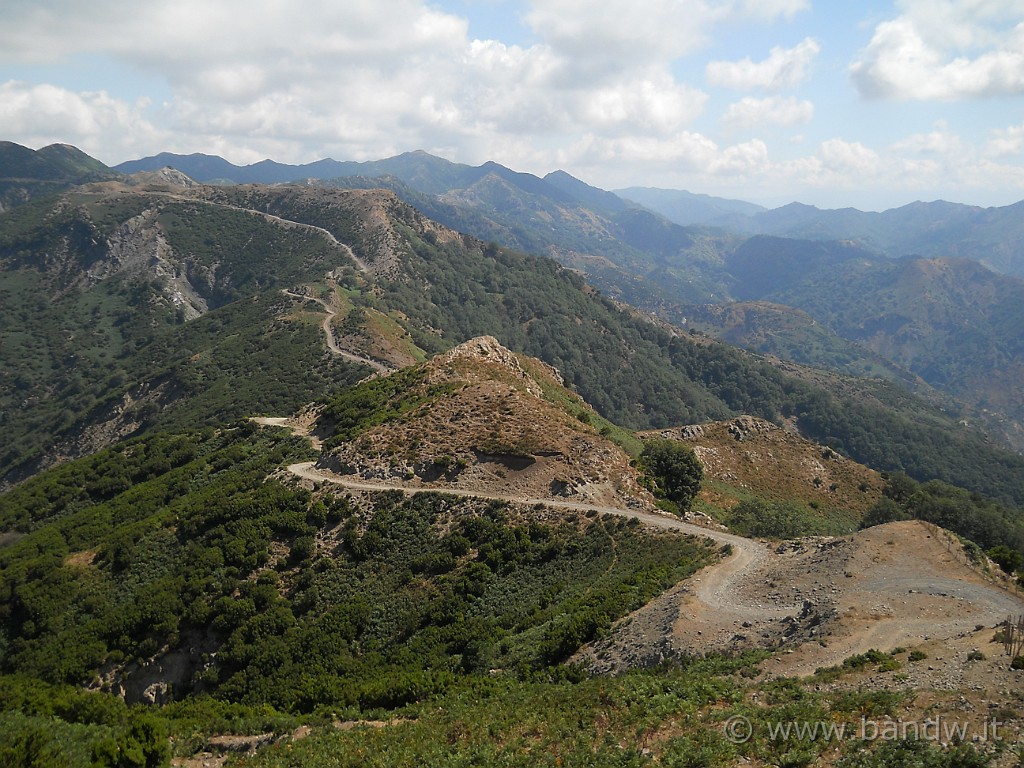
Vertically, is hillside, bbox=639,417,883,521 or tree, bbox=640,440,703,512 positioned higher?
tree, bbox=640,440,703,512

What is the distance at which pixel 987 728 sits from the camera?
15.6 metres

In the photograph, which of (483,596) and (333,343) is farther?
(333,343)

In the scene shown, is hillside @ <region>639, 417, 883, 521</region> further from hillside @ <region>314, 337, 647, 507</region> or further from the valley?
hillside @ <region>314, 337, 647, 507</region>

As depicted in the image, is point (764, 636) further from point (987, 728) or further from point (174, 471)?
point (174, 471)

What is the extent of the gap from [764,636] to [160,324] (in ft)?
637

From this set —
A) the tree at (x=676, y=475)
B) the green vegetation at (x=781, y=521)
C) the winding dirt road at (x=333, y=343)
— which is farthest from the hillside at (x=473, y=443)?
the winding dirt road at (x=333, y=343)

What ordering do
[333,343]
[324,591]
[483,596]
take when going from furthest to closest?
[333,343] < [324,591] < [483,596]

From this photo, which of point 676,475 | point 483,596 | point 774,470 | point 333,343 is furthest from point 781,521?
point 333,343

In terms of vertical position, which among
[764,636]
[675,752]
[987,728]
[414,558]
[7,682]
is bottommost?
[7,682]

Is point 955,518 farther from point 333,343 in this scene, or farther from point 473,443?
point 333,343

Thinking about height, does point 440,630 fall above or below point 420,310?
below

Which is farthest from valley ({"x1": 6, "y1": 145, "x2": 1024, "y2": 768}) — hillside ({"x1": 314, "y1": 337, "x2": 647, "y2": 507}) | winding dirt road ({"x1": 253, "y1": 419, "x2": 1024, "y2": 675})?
Answer: hillside ({"x1": 314, "y1": 337, "x2": 647, "y2": 507})

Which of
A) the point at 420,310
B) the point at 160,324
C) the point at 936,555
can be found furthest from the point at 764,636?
the point at 160,324

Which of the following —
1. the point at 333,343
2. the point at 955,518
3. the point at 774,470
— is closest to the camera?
the point at 955,518
